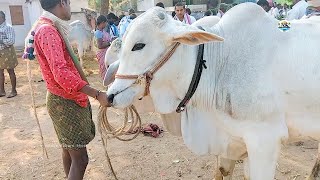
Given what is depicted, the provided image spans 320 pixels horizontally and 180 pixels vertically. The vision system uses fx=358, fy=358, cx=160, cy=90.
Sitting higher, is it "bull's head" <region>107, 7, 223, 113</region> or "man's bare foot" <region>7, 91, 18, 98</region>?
"bull's head" <region>107, 7, 223, 113</region>

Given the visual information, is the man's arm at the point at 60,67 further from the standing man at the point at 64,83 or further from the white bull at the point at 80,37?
the white bull at the point at 80,37

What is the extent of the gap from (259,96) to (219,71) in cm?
29

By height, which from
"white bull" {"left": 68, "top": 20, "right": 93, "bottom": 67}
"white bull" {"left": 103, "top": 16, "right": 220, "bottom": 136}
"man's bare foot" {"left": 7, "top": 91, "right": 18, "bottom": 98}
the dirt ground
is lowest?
"man's bare foot" {"left": 7, "top": 91, "right": 18, "bottom": 98}

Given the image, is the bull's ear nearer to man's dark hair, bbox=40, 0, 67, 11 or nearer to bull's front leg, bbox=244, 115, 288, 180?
bull's front leg, bbox=244, 115, 288, 180

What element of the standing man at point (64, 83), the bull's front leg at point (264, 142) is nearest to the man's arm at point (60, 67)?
the standing man at point (64, 83)

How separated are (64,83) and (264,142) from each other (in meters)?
1.23

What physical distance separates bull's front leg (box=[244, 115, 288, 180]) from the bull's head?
0.51 meters

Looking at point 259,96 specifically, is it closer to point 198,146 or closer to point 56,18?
point 198,146

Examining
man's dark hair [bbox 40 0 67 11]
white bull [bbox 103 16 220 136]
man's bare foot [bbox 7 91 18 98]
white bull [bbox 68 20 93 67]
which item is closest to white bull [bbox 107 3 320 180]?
white bull [bbox 103 16 220 136]

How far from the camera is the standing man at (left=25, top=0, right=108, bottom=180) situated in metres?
2.14

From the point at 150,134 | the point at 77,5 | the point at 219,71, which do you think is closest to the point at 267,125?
the point at 219,71

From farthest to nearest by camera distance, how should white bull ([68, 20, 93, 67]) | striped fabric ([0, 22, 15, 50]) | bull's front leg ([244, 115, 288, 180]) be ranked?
white bull ([68, 20, 93, 67])
striped fabric ([0, 22, 15, 50])
bull's front leg ([244, 115, 288, 180])

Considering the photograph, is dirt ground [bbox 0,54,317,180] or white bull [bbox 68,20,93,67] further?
white bull [bbox 68,20,93,67]

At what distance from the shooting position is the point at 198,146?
2.38 metres
